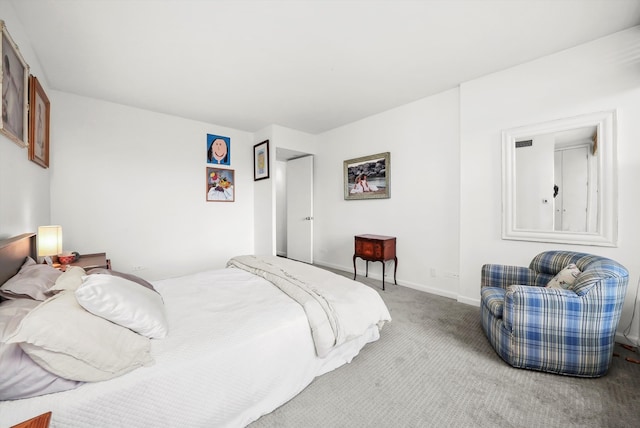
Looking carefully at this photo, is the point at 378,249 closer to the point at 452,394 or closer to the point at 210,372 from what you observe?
the point at 452,394

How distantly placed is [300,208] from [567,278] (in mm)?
4168

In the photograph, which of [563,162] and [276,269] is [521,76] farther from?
[276,269]

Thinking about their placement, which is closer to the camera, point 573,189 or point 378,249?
point 573,189

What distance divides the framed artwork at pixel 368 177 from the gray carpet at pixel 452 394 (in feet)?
7.88

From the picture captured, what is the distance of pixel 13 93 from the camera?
1812mm

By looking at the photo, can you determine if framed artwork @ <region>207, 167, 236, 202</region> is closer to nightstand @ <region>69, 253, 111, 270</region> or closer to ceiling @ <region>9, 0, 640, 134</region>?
ceiling @ <region>9, 0, 640, 134</region>

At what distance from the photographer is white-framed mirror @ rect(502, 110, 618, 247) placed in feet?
7.51

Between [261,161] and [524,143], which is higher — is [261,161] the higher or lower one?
the higher one

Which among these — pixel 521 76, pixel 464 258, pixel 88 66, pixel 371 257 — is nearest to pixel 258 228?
pixel 371 257

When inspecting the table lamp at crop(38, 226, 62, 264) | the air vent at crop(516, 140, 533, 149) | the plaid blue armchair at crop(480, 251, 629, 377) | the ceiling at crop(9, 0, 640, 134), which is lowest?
the plaid blue armchair at crop(480, 251, 629, 377)

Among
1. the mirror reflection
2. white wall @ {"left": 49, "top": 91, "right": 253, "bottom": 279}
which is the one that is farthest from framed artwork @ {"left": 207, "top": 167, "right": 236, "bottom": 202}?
the mirror reflection

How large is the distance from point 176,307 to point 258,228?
313cm

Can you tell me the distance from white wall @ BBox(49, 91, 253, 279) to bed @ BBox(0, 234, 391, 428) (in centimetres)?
160

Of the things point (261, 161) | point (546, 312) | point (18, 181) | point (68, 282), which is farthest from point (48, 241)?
point (546, 312)
